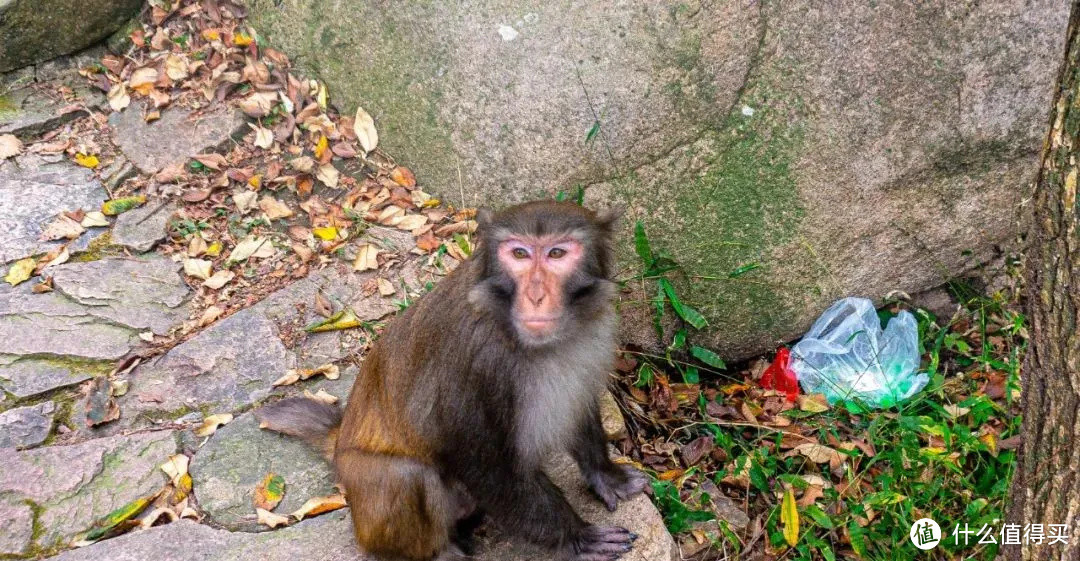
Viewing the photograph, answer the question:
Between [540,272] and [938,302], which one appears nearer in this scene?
[540,272]

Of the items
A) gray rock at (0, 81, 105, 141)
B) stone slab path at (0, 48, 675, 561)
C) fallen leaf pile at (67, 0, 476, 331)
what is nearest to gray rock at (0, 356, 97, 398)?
stone slab path at (0, 48, 675, 561)

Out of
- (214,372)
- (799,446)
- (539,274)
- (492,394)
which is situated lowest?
(799,446)

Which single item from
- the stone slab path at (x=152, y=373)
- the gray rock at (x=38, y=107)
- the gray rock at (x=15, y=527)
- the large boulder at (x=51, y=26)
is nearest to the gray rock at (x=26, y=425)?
the stone slab path at (x=152, y=373)

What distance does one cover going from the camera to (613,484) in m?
3.80

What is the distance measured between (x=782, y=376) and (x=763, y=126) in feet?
4.55

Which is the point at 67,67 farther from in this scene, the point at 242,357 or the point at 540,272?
the point at 540,272

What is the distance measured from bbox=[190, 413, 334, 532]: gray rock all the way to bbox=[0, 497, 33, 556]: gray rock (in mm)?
665

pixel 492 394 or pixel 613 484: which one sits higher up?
pixel 492 394

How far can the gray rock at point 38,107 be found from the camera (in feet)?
19.7

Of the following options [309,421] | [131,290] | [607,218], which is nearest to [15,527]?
[309,421]

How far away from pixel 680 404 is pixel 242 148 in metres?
3.29

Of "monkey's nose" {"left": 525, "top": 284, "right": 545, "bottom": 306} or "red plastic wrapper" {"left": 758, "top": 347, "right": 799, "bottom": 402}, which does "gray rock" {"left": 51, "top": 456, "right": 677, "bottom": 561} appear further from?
"red plastic wrapper" {"left": 758, "top": 347, "right": 799, "bottom": 402}

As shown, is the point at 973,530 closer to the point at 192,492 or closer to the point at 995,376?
the point at 995,376

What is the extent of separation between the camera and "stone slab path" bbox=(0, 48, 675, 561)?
371 cm
